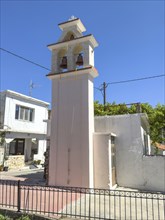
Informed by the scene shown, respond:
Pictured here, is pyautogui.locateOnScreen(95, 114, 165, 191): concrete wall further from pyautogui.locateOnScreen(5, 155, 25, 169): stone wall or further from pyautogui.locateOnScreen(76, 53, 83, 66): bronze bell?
pyautogui.locateOnScreen(5, 155, 25, 169): stone wall

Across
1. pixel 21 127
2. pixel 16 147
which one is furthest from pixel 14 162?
pixel 21 127

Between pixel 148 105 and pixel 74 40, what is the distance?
13.8 meters

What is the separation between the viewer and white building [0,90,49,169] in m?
20.4

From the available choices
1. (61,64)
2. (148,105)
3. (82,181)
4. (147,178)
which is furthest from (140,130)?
(148,105)

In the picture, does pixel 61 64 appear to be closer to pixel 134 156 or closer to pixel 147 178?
pixel 134 156

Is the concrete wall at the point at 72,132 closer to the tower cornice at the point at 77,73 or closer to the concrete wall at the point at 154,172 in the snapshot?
the tower cornice at the point at 77,73

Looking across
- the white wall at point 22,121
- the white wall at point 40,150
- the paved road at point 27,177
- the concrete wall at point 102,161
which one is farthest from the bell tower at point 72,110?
the white wall at point 40,150

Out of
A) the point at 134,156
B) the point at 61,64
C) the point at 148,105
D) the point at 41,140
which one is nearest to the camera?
the point at 134,156

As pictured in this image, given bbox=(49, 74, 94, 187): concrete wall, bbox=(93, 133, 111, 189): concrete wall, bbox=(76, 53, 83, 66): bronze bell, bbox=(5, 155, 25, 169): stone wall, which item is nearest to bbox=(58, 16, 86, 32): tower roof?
bbox=(76, 53, 83, 66): bronze bell

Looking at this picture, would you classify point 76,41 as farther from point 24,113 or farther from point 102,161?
point 24,113

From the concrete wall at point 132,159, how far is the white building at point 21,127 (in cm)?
1148

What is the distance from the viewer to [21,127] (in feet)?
75.4

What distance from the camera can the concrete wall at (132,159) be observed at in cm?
1136

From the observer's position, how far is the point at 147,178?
37.6 feet
